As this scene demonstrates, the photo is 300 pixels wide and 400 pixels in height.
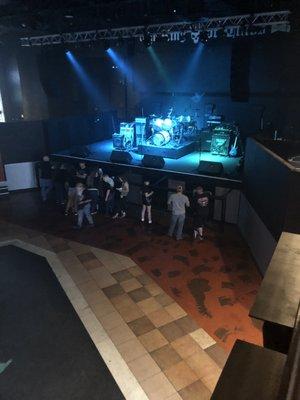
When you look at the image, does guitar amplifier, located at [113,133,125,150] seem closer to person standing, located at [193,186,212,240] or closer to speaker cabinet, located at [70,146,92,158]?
speaker cabinet, located at [70,146,92,158]

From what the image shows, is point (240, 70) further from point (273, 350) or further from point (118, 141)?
point (273, 350)

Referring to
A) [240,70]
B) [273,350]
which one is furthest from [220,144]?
[273,350]

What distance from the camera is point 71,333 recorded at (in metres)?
6.19

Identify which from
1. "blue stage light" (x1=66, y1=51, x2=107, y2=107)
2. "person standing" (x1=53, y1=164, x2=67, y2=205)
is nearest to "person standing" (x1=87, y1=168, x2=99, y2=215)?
"person standing" (x1=53, y1=164, x2=67, y2=205)

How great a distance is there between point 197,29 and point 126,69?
6121 millimetres

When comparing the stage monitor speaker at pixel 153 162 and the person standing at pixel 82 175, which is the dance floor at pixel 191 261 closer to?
the person standing at pixel 82 175

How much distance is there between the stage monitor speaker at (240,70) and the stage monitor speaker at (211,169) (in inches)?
159

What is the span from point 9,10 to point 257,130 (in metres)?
10.9

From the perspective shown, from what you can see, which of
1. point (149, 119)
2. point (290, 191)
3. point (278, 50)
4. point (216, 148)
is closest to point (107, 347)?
point (290, 191)

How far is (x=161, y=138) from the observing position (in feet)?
45.3

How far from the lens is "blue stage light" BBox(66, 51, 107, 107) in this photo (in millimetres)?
16939

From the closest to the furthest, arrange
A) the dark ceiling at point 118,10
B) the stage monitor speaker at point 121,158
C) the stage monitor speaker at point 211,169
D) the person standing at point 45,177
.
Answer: the dark ceiling at point 118,10
the stage monitor speaker at point 211,169
the person standing at point 45,177
the stage monitor speaker at point 121,158

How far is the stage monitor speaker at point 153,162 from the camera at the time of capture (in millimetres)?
11867

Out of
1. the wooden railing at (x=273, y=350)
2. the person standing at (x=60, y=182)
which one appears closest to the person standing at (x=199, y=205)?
the person standing at (x=60, y=182)
